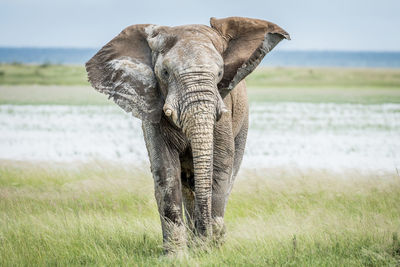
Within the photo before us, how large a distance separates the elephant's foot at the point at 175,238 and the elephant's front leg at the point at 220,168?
0.47 meters

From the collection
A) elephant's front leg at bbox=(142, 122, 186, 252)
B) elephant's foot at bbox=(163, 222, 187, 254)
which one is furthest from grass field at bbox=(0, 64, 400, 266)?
elephant's front leg at bbox=(142, 122, 186, 252)

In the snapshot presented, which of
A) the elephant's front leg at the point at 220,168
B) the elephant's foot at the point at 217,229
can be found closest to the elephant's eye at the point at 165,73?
the elephant's front leg at the point at 220,168

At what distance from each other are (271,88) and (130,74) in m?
47.6

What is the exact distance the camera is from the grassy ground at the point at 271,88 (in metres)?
41.4

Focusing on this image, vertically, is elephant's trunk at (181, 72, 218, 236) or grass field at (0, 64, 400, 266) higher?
elephant's trunk at (181, 72, 218, 236)

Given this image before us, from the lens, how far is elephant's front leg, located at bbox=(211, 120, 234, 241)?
26.2ft

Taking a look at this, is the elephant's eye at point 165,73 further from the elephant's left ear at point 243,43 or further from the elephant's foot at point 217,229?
the elephant's foot at point 217,229

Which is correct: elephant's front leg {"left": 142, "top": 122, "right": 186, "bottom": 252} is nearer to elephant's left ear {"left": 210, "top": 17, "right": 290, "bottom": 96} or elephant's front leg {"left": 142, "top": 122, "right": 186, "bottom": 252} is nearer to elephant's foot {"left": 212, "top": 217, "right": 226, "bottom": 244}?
elephant's foot {"left": 212, "top": 217, "right": 226, "bottom": 244}

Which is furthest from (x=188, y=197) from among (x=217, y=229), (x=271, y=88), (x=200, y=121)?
(x=271, y=88)

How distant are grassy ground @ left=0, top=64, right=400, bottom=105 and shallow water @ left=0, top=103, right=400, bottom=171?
5770 millimetres

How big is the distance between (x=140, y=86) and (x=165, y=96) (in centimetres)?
37

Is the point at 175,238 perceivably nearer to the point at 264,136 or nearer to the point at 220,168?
the point at 220,168

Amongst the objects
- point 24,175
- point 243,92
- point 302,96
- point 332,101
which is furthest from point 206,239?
point 302,96

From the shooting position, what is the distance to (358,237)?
8422 mm
